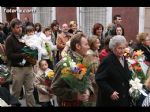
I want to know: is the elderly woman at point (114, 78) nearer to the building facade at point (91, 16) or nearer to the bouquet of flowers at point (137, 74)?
the bouquet of flowers at point (137, 74)

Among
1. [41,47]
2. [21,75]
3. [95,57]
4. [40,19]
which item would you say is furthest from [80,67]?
[40,19]

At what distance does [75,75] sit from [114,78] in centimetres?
81

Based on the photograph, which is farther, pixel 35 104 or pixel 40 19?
pixel 40 19

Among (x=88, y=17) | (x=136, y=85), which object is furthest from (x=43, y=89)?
(x=88, y=17)

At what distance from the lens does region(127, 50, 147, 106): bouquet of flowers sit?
19.4 feet

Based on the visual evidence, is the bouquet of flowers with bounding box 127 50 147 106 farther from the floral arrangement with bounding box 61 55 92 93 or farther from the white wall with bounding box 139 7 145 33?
the white wall with bounding box 139 7 145 33

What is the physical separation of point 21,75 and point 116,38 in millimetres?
2523

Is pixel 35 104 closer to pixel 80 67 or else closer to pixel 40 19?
pixel 80 67

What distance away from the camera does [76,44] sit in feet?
17.8

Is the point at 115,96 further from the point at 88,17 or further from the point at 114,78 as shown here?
the point at 88,17

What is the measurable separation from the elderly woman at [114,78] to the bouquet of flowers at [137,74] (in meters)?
0.15

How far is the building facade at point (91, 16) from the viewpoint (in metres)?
12.9

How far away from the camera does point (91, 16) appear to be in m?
16.3

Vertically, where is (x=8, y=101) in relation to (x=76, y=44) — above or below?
below
